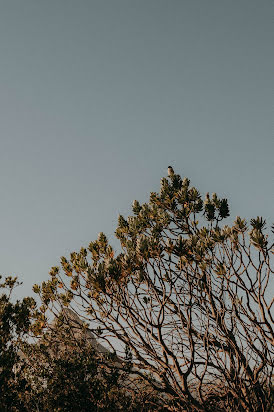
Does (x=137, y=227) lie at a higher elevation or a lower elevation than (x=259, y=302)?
higher

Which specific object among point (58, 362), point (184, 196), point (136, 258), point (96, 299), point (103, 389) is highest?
point (184, 196)

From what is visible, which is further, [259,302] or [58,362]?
[58,362]

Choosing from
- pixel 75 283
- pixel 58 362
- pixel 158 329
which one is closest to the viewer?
pixel 158 329

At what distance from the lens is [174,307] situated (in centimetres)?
662

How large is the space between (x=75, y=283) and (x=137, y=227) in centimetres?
198

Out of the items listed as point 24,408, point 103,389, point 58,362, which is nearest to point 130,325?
point 103,389

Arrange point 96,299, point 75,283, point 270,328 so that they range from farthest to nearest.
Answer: point 75,283, point 96,299, point 270,328

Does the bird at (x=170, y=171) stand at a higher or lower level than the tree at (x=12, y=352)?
higher

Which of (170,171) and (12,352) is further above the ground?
(170,171)

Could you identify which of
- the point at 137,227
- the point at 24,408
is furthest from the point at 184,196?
the point at 24,408

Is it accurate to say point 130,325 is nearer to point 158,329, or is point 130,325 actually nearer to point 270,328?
point 158,329

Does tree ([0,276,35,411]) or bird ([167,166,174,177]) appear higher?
bird ([167,166,174,177])

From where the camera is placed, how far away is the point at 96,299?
5.95m

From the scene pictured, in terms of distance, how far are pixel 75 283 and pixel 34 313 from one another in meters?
1.73
